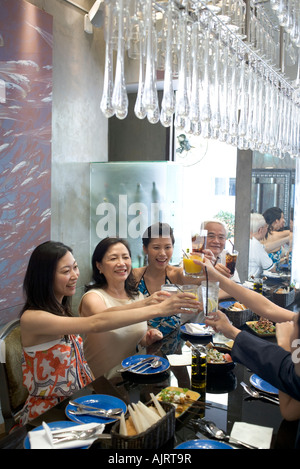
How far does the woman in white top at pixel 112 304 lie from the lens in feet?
8.21

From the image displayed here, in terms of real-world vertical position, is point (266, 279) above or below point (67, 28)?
below

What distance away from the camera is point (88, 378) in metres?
2.20

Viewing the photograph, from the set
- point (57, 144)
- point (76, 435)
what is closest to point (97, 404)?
point (76, 435)

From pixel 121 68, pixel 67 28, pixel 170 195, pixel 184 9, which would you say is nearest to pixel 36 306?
pixel 121 68

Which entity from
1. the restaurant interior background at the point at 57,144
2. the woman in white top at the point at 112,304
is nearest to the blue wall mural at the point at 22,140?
the restaurant interior background at the point at 57,144

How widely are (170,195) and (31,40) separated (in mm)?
2076

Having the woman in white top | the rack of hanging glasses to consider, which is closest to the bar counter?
the woman in white top

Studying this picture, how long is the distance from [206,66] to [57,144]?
103 inches

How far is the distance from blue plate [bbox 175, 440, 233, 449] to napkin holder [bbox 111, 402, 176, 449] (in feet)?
0.20

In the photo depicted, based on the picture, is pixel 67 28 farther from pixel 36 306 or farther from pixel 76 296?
pixel 36 306

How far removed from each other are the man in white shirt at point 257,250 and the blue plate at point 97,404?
3688 mm

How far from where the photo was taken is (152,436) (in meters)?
1.34

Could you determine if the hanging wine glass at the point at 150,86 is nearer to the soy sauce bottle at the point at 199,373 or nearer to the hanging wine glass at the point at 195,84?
the hanging wine glass at the point at 195,84

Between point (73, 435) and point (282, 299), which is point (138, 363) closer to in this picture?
point (73, 435)
